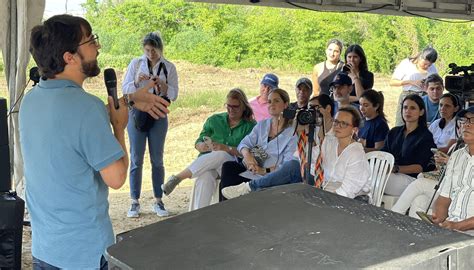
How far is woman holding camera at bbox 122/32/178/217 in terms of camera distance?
5844 mm

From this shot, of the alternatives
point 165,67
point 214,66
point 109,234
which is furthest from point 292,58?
point 109,234

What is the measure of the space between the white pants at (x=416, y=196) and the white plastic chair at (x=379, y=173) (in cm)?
20

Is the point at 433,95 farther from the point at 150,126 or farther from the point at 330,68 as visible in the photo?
the point at 150,126

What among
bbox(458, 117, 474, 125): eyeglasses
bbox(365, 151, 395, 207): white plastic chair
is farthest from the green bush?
bbox(458, 117, 474, 125): eyeglasses

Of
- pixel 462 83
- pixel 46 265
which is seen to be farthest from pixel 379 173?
pixel 46 265

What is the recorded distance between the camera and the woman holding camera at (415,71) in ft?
24.7

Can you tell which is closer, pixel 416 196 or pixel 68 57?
pixel 68 57

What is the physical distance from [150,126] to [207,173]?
0.89 m

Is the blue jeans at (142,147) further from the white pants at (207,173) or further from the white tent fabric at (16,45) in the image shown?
the white tent fabric at (16,45)

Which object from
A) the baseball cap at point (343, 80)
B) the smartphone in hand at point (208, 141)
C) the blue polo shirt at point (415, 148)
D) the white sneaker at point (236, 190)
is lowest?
the white sneaker at point (236, 190)

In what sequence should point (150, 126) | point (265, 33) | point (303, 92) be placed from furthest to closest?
1. point (265, 33)
2. point (303, 92)
3. point (150, 126)

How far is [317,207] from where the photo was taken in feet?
4.92

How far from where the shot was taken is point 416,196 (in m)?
4.23

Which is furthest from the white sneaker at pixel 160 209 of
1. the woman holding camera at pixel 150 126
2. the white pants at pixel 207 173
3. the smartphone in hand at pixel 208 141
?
the smartphone in hand at pixel 208 141
